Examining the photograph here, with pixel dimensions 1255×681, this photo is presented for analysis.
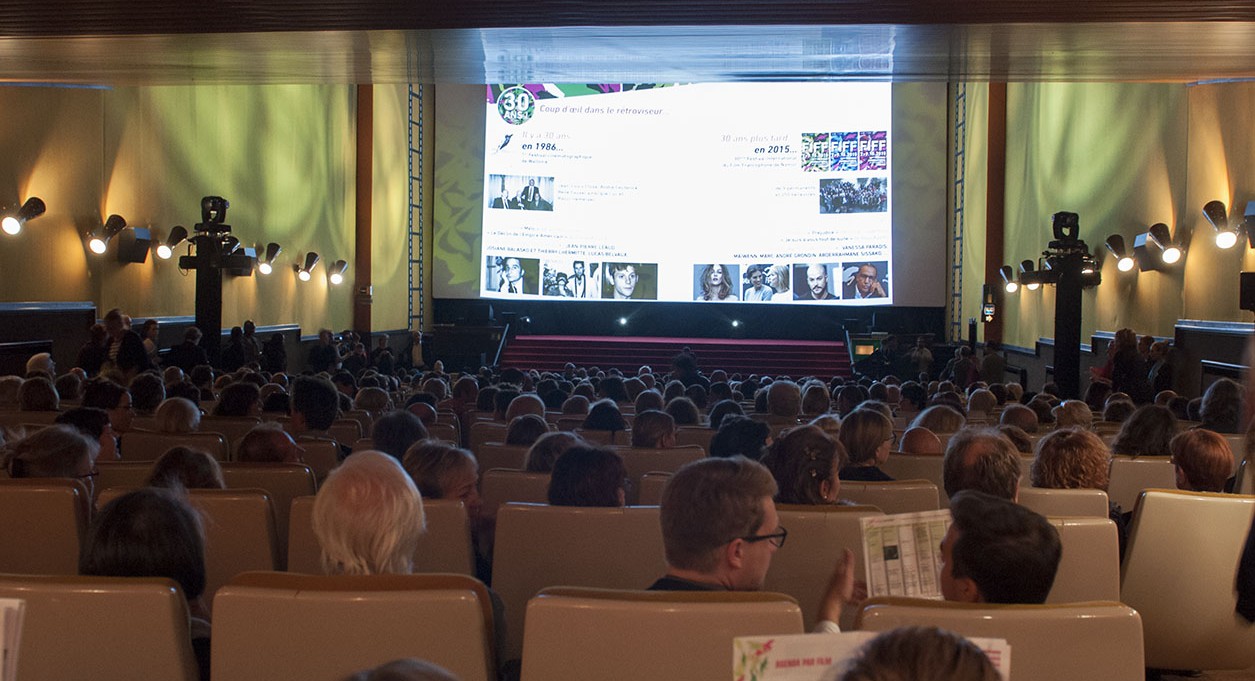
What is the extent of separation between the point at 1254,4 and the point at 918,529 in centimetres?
570

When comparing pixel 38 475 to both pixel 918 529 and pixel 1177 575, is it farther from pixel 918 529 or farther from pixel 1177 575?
pixel 1177 575

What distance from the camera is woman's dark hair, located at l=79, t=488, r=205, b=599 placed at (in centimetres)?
222

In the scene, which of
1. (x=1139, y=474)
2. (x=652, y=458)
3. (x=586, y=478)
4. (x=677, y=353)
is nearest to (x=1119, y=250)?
(x=677, y=353)

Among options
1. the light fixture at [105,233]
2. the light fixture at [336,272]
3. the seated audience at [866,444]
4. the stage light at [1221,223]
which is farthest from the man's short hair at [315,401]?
the light fixture at [336,272]

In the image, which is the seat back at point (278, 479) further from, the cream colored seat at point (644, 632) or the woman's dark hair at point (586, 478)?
the cream colored seat at point (644, 632)

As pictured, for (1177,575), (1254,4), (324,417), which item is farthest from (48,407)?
(1254,4)

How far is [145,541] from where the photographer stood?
2229mm

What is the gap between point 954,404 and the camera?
786cm

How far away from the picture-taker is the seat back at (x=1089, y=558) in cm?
292

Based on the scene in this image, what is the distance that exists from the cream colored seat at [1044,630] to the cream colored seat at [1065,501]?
5.45ft

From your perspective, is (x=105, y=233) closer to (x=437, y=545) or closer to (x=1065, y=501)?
(x=437, y=545)

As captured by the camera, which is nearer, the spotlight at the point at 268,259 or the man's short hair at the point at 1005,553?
the man's short hair at the point at 1005,553

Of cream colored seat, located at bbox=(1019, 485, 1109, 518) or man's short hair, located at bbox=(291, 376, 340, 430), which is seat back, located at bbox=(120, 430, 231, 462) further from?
cream colored seat, located at bbox=(1019, 485, 1109, 518)

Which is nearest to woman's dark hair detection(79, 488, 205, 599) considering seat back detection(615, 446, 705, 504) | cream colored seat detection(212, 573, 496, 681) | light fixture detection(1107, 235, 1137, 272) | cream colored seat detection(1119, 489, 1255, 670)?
cream colored seat detection(212, 573, 496, 681)
